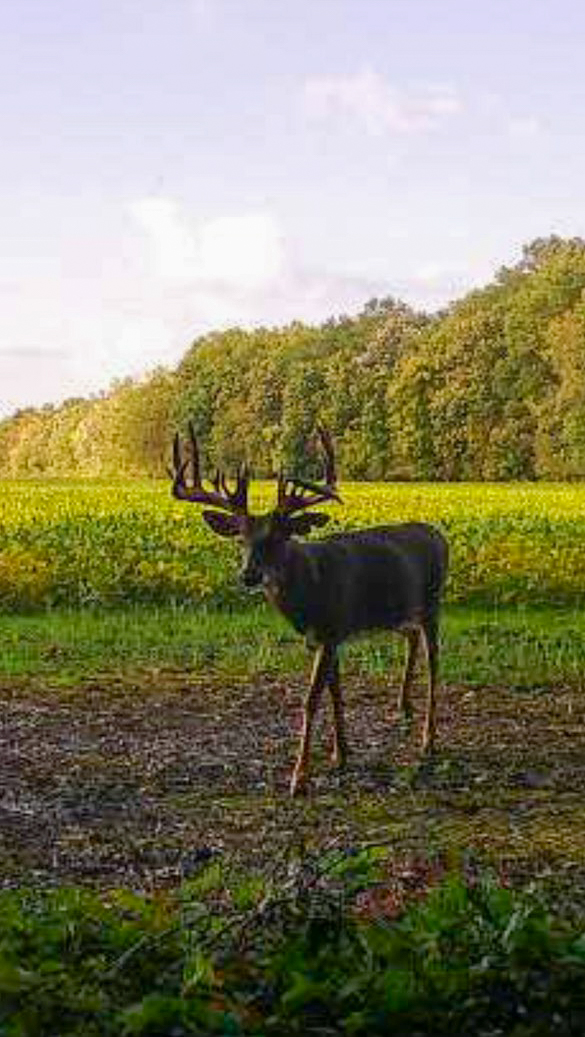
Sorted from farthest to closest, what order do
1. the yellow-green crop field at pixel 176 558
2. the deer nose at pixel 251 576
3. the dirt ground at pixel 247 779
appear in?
the yellow-green crop field at pixel 176 558 < the deer nose at pixel 251 576 < the dirt ground at pixel 247 779

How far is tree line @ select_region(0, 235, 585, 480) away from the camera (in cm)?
9025

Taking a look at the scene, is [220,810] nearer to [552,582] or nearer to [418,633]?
[418,633]

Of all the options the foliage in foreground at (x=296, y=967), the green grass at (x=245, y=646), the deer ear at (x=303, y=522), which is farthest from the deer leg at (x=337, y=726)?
the foliage in foreground at (x=296, y=967)

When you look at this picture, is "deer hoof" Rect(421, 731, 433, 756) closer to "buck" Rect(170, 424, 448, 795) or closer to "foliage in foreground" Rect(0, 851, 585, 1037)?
"buck" Rect(170, 424, 448, 795)

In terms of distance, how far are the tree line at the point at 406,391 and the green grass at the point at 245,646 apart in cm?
5500

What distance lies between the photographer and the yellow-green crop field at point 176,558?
23.9 meters

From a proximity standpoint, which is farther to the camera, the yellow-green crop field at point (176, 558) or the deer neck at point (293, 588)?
the yellow-green crop field at point (176, 558)

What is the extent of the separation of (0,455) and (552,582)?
16680 cm

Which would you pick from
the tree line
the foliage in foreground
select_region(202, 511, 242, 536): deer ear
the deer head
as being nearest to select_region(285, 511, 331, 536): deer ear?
the deer head

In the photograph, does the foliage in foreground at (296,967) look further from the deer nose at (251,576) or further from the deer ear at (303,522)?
the deer ear at (303,522)

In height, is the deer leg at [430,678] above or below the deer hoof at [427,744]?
above

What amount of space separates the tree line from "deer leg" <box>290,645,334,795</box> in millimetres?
64938

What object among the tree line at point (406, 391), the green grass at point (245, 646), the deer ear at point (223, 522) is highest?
the tree line at point (406, 391)

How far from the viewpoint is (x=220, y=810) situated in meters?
10.1
